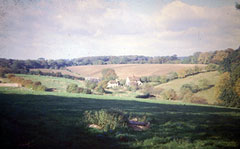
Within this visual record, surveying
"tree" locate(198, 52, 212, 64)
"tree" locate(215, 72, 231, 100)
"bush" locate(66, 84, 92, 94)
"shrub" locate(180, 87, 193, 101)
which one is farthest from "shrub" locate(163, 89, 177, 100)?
"bush" locate(66, 84, 92, 94)

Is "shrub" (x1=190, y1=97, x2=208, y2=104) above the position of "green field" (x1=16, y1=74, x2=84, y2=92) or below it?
below

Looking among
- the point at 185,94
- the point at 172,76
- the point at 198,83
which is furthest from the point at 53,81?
the point at 198,83

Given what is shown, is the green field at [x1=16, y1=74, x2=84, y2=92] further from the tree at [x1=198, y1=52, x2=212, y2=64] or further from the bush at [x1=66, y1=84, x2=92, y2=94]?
the tree at [x1=198, y1=52, x2=212, y2=64]

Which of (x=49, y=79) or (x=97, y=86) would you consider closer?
(x=49, y=79)

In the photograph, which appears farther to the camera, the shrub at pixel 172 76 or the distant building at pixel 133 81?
the distant building at pixel 133 81

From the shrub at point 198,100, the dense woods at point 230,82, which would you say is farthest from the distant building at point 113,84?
the dense woods at point 230,82

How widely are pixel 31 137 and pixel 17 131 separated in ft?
2.05

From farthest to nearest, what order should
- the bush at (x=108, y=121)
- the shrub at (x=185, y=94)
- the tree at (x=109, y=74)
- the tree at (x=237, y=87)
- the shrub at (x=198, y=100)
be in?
the tree at (x=109, y=74) → the shrub at (x=185, y=94) → the shrub at (x=198, y=100) → the tree at (x=237, y=87) → the bush at (x=108, y=121)

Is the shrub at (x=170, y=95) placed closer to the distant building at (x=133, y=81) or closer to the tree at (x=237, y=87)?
the distant building at (x=133, y=81)

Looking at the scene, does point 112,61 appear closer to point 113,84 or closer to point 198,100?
point 113,84

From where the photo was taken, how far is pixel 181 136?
25.3 feet

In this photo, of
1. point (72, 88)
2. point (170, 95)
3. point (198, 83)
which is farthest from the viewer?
point (170, 95)

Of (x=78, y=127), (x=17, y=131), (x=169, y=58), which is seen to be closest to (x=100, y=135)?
(x=78, y=127)

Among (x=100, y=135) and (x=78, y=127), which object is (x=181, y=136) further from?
(x=78, y=127)
